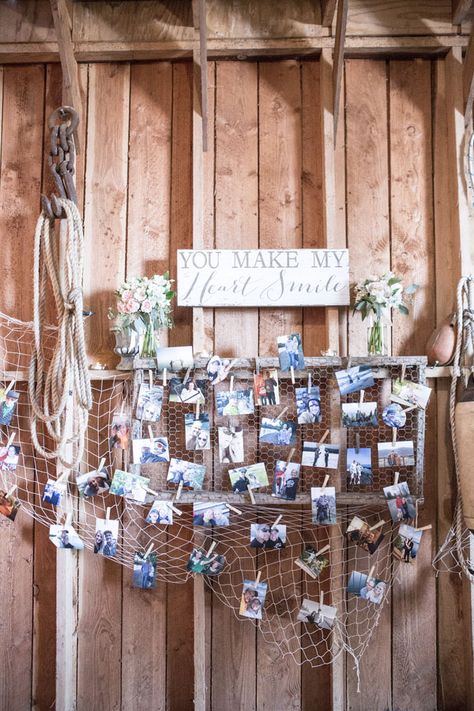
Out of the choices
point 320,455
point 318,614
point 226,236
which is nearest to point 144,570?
point 318,614

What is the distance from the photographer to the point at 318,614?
216 centimetres

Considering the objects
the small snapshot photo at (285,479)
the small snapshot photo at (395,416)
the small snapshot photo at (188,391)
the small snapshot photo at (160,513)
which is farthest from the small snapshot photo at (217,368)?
the small snapshot photo at (395,416)

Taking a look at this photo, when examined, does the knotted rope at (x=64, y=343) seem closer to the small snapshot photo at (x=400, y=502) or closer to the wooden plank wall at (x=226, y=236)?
the wooden plank wall at (x=226, y=236)

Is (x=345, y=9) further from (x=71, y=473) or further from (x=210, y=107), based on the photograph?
(x=71, y=473)

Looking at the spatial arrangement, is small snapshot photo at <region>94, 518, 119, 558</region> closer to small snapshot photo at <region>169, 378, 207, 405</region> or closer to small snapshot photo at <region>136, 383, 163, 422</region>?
small snapshot photo at <region>136, 383, 163, 422</region>

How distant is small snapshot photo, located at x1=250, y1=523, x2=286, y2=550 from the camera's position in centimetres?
217

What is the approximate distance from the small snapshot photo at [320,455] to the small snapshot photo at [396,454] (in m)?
0.16

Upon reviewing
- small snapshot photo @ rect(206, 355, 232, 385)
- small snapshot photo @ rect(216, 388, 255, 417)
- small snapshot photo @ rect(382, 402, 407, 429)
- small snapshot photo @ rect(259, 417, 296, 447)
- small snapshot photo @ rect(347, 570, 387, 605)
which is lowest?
small snapshot photo @ rect(347, 570, 387, 605)

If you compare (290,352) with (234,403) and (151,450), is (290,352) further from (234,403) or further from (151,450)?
(151,450)

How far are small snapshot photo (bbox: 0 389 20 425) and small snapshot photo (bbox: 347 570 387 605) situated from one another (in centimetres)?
143

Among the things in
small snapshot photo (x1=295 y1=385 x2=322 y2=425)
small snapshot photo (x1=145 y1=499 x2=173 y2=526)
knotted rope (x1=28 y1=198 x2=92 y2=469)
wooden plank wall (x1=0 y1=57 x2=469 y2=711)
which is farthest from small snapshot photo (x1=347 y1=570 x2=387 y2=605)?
knotted rope (x1=28 y1=198 x2=92 y2=469)

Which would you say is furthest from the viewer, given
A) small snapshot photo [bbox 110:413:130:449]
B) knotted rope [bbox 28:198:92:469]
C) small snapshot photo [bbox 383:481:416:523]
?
small snapshot photo [bbox 110:413:130:449]

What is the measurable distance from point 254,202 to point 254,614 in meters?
1.58

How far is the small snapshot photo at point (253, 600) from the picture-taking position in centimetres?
217
